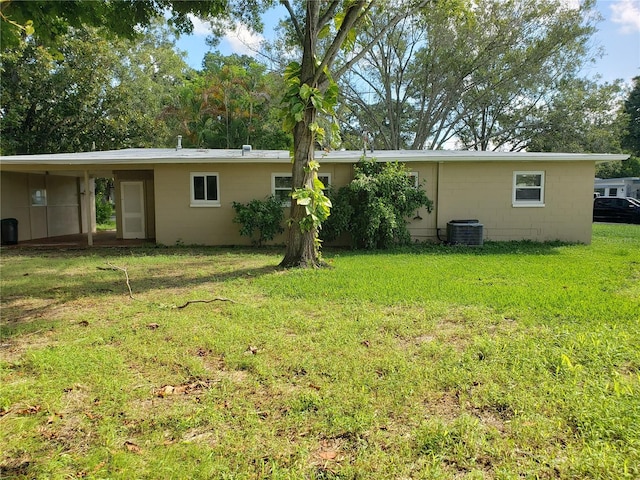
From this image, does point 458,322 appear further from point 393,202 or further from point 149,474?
point 393,202

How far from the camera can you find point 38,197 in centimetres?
1504

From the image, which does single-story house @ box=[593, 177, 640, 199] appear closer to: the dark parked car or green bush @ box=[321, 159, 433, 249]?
the dark parked car

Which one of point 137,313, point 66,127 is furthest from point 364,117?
point 137,313

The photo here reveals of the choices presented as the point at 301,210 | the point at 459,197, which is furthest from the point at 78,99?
the point at 459,197

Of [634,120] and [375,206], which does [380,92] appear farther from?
[634,120]

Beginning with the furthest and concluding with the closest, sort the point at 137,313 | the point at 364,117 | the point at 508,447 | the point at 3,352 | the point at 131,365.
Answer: the point at 364,117, the point at 137,313, the point at 3,352, the point at 131,365, the point at 508,447

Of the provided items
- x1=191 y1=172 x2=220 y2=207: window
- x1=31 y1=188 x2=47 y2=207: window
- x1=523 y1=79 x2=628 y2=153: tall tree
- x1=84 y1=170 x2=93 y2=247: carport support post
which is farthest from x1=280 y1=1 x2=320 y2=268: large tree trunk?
x1=523 y1=79 x2=628 y2=153: tall tree

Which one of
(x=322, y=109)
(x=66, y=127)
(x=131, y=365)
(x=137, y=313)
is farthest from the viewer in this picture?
(x=66, y=127)

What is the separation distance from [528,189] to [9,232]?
52.0ft

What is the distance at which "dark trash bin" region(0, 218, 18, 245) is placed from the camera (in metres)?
13.0

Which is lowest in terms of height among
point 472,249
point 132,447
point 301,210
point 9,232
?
point 132,447

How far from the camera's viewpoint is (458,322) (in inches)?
190

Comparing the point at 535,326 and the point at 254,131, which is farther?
the point at 254,131

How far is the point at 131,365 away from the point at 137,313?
5.95ft
